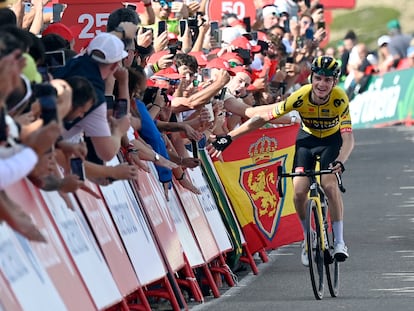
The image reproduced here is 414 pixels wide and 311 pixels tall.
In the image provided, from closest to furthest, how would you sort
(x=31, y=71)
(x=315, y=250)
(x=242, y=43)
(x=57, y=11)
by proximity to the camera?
1. (x=31, y=71)
2. (x=57, y=11)
3. (x=315, y=250)
4. (x=242, y=43)

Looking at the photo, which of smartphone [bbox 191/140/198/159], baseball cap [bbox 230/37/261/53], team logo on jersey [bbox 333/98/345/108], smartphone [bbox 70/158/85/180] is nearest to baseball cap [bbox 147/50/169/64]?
smartphone [bbox 191/140/198/159]

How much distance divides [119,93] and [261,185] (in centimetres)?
541

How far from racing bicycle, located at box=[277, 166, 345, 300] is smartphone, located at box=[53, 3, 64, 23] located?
2405mm

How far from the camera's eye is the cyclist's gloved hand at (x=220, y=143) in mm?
14656

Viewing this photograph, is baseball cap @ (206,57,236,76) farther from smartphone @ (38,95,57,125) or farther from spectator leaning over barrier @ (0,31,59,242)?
spectator leaning over barrier @ (0,31,59,242)

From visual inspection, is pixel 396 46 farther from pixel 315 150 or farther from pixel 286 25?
pixel 315 150

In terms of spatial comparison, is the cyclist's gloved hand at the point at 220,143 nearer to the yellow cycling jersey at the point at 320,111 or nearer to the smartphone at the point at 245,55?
the yellow cycling jersey at the point at 320,111

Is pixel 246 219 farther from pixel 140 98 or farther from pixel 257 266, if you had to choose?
pixel 140 98

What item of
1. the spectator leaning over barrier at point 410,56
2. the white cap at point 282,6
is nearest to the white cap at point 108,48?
the white cap at point 282,6

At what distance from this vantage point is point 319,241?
1380cm

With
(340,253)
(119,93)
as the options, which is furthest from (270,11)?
(119,93)

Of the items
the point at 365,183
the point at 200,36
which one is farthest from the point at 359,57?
the point at 200,36

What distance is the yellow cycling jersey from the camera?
14.9 m

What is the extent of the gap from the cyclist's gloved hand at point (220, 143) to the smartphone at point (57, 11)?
1.96 metres
